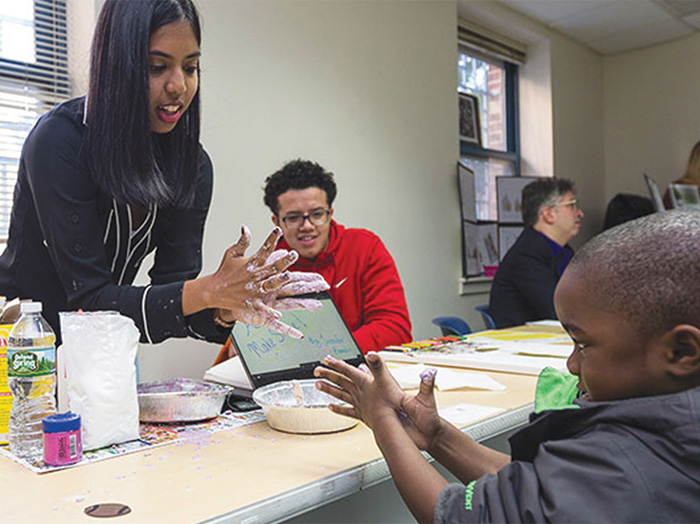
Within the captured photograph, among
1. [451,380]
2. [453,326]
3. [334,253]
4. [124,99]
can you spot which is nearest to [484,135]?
[453,326]

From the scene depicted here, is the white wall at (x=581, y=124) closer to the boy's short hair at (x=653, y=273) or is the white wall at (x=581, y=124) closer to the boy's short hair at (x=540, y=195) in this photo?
the boy's short hair at (x=540, y=195)

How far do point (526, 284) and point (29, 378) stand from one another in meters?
2.43

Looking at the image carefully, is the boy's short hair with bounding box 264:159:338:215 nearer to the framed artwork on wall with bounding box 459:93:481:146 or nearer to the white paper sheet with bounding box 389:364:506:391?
the white paper sheet with bounding box 389:364:506:391

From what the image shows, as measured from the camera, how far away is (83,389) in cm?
98

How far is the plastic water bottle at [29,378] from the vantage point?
96 centimetres

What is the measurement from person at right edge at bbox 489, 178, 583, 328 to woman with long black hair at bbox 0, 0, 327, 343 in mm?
2006

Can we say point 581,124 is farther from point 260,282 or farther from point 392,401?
point 392,401

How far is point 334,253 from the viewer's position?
2.35 meters

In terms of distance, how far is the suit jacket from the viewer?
3.00 m

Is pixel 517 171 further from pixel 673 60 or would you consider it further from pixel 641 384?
pixel 641 384

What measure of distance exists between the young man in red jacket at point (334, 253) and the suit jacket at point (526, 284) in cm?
93

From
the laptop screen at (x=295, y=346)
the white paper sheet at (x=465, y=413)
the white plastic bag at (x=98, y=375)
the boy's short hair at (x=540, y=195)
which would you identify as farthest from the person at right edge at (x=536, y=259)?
the white plastic bag at (x=98, y=375)

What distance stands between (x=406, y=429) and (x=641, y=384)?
1.09 ft

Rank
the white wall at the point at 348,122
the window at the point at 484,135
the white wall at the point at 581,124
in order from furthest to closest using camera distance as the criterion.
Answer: the white wall at the point at 581,124 → the window at the point at 484,135 → the white wall at the point at 348,122
